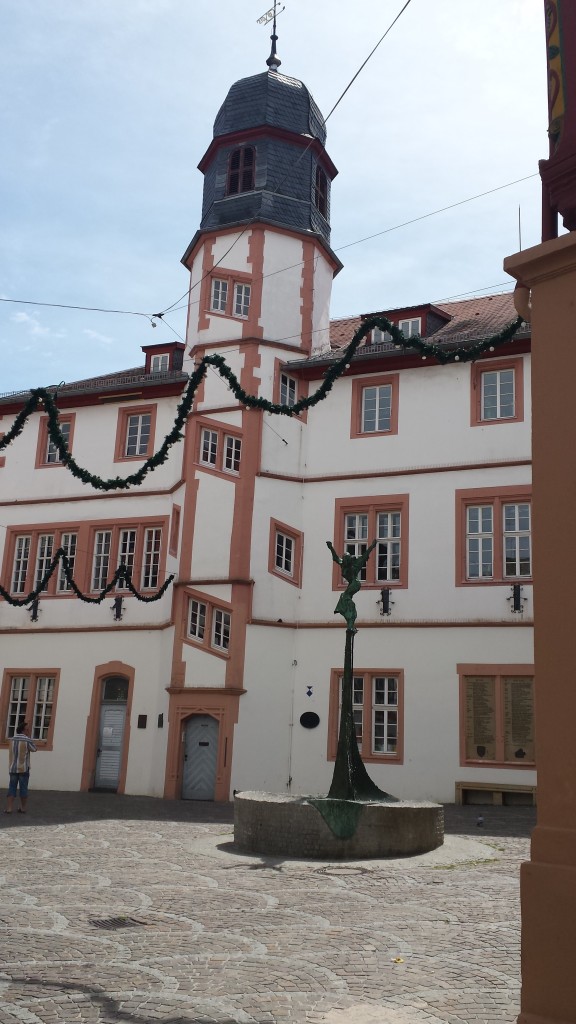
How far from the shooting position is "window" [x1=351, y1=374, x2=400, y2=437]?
24594 millimetres

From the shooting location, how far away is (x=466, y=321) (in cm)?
2628

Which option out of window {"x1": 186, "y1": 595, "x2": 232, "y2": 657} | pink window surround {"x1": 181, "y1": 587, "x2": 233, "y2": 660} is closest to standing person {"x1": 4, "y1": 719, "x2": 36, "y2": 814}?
pink window surround {"x1": 181, "y1": 587, "x2": 233, "y2": 660}

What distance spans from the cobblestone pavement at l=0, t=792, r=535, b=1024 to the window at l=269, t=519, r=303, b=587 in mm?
10690

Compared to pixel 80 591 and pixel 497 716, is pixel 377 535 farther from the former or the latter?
pixel 80 591

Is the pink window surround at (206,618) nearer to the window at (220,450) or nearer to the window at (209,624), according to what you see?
the window at (209,624)

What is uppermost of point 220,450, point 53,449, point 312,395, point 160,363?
point 160,363

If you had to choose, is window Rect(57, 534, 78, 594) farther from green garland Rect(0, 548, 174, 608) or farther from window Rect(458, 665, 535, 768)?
window Rect(458, 665, 535, 768)

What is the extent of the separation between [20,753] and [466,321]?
1597 centimetres

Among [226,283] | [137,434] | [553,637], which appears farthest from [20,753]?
[553,637]

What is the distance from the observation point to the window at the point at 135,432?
2689 cm

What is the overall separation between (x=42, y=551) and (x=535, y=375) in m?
23.3

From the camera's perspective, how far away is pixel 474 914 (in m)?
8.84

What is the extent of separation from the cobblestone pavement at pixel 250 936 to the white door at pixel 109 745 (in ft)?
36.2

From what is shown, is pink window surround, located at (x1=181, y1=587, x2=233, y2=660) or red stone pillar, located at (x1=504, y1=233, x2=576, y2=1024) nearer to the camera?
red stone pillar, located at (x1=504, y1=233, x2=576, y2=1024)
